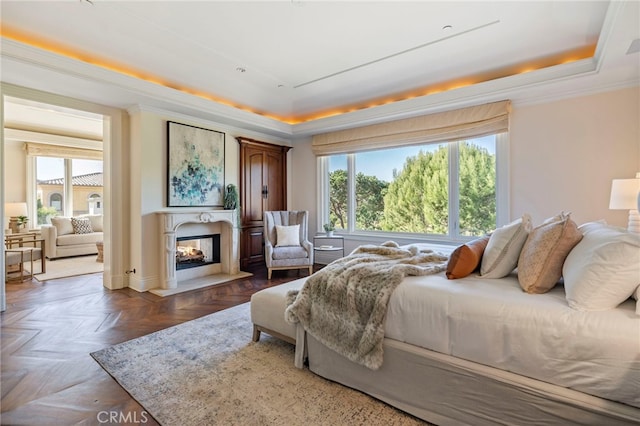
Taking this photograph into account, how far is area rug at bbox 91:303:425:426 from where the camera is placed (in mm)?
1702

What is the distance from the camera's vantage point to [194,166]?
4730mm

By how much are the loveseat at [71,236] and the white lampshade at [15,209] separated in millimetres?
660

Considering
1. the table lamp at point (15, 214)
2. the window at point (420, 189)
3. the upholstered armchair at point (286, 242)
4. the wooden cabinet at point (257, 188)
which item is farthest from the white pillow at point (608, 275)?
the table lamp at point (15, 214)

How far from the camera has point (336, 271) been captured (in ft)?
6.94

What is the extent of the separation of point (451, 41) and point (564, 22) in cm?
98

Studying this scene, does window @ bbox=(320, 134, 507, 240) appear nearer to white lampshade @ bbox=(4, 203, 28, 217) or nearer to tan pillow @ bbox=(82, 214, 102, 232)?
tan pillow @ bbox=(82, 214, 102, 232)

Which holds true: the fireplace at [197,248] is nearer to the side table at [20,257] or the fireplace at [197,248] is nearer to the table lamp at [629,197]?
the side table at [20,257]

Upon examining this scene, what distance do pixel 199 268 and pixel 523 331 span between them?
4596 mm

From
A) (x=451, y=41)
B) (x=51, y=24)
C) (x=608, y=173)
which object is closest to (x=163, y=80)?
(x=51, y=24)

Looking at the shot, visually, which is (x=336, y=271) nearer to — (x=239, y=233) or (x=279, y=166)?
(x=239, y=233)

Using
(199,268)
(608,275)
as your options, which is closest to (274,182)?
(199,268)

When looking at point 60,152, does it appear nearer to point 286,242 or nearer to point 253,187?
point 253,187

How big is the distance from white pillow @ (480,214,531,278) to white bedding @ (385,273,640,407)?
0.25 ft

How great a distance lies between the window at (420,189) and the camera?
14.0 feet
